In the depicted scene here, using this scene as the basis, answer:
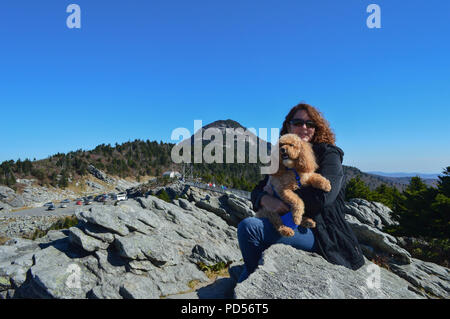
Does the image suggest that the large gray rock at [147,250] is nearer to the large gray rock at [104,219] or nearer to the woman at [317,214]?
the large gray rock at [104,219]

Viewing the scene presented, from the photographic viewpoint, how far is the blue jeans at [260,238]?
3.41 metres

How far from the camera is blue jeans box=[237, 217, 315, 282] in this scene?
11.2 feet

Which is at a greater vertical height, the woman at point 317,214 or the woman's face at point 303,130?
the woman's face at point 303,130

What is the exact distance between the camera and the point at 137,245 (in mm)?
8734

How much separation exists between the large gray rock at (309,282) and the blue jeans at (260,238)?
186 millimetres

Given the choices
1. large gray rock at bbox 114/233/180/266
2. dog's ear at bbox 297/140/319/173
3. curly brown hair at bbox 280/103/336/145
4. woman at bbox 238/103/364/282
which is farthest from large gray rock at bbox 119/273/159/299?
curly brown hair at bbox 280/103/336/145

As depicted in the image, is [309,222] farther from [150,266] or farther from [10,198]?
[10,198]

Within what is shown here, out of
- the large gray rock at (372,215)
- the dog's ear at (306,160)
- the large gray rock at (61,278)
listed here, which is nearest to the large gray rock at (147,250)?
the large gray rock at (61,278)

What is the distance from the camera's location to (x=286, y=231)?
334 cm

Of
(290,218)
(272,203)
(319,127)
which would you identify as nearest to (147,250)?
(272,203)

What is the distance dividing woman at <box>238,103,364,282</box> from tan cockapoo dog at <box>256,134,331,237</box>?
90 mm

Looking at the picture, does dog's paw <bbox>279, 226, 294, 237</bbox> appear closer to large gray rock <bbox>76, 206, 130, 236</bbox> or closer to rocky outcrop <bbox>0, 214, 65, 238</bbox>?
large gray rock <bbox>76, 206, 130, 236</bbox>

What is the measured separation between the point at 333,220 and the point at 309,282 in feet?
2.97
